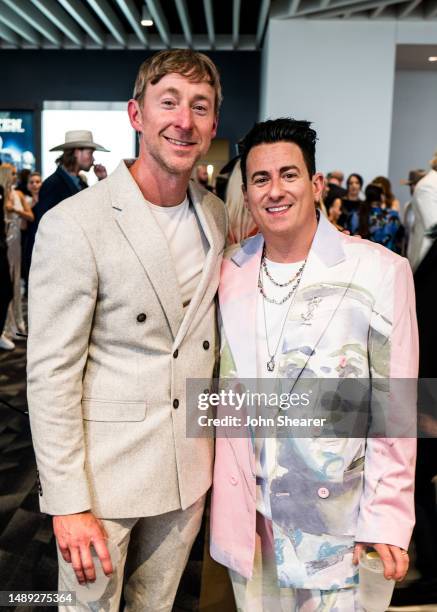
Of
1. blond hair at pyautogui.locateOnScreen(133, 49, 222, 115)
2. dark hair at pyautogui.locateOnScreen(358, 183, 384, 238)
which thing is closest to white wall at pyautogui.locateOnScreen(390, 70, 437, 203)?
dark hair at pyautogui.locateOnScreen(358, 183, 384, 238)

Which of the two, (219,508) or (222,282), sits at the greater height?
(222,282)

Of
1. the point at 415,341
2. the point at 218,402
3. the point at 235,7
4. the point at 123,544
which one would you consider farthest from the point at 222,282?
the point at 235,7

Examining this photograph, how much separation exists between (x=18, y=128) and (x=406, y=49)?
7.73 meters

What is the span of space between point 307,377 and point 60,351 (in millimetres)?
556

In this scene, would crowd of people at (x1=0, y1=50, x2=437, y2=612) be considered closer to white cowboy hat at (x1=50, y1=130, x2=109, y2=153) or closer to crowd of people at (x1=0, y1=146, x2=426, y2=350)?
crowd of people at (x1=0, y1=146, x2=426, y2=350)

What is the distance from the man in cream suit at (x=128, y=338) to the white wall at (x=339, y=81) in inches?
344

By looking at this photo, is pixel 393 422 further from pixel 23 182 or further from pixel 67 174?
pixel 23 182

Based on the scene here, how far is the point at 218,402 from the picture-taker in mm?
1513

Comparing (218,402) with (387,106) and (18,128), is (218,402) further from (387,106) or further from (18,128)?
(18,128)

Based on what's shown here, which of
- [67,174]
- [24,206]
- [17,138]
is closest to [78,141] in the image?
[67,174]

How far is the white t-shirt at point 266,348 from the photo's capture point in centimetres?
143

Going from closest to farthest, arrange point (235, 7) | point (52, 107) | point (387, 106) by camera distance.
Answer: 1. point (235, 7)
2. point (387, 106)
3. point (52, 107)

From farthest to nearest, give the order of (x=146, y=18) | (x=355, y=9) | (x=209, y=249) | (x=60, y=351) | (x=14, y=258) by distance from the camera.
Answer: (x=146, y=18) → (x=355, y=9) → (x=14, y=258) → (x=209, y=249) → (x=60, y=351)

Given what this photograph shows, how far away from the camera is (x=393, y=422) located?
137 centimetres
